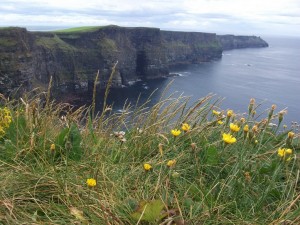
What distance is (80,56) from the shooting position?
337 feet

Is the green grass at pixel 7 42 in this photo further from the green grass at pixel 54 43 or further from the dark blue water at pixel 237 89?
the dark blue water at pixel 237 89

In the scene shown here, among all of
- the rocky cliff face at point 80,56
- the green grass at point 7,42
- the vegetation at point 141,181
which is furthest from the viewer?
the rocky cliff face at point 80,56

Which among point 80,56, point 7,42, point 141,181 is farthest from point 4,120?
point 80,56

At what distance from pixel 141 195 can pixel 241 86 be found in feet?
297

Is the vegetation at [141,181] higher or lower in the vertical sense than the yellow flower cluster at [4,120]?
lower

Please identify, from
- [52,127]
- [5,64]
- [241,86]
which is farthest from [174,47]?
[52,127]

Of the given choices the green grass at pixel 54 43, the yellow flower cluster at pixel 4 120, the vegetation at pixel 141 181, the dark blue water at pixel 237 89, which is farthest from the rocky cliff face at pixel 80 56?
the vegetation at pixel 141 181

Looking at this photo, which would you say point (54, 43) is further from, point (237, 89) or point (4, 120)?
point (4, 120)

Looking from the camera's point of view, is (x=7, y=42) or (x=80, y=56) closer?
(x=7, y=42)

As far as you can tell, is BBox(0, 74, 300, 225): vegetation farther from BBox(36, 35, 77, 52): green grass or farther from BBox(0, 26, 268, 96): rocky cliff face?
BBox(36, 35, 77, 52): green grass

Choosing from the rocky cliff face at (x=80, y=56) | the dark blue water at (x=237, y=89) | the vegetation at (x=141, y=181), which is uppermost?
the vegetation at (x=141, y=181)

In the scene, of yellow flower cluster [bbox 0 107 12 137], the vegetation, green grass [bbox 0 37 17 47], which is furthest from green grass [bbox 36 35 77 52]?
the vegetation

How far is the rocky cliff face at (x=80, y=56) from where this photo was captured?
73.8 m

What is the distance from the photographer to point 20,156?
156 inches
